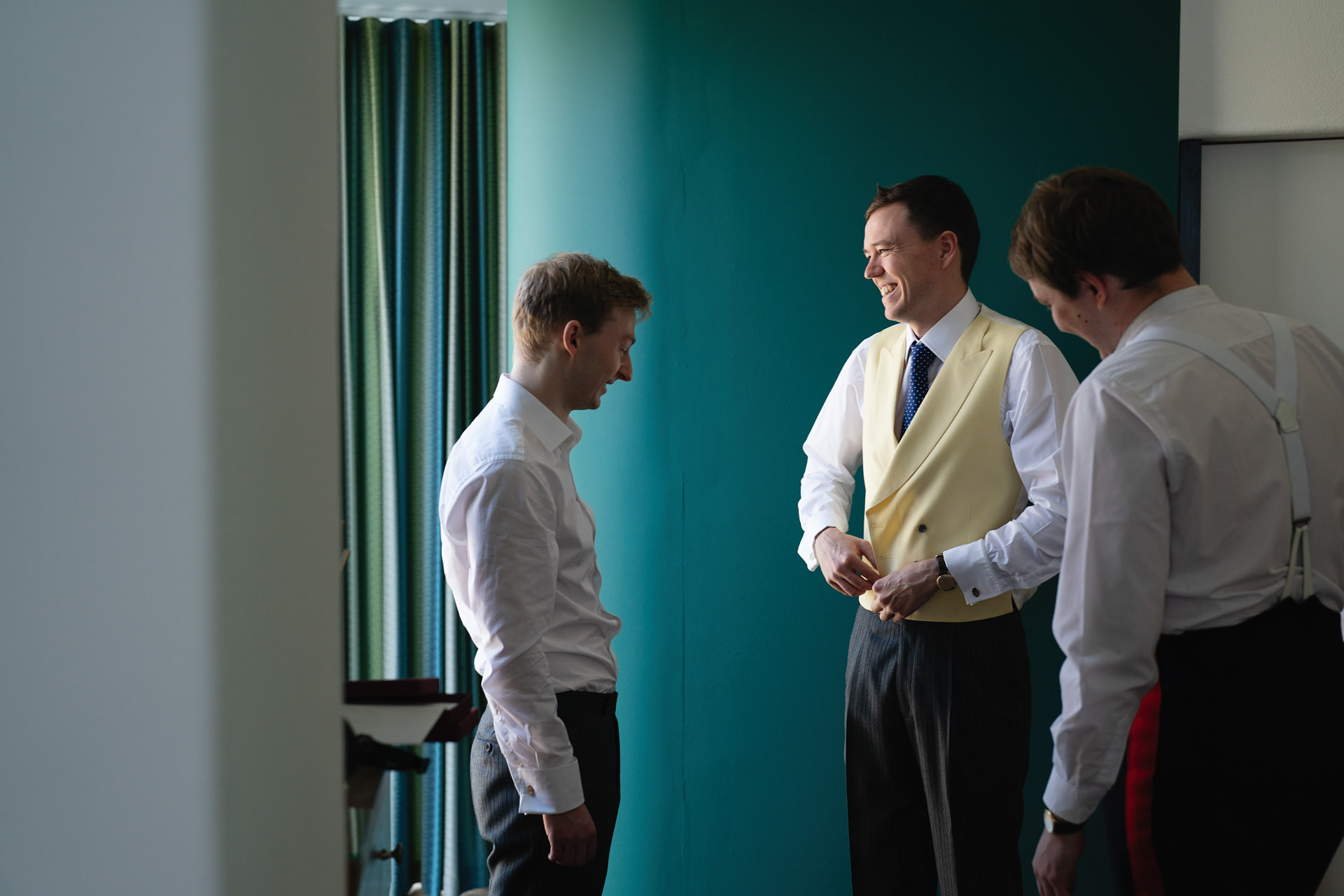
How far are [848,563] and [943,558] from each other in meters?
0.20

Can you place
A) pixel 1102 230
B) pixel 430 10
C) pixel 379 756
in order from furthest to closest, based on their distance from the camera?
pixel 430 10
pixel 1102 230
pixel 379 756

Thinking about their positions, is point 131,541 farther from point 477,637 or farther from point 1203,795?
point 1203,795

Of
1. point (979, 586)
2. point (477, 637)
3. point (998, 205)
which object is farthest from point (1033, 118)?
point (477, 637)

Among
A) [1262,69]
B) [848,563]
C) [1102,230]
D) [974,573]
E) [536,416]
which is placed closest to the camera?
[1102,230]

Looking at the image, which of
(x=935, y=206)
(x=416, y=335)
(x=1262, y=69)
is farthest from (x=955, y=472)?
(x=416, y=335)

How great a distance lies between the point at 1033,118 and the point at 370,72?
84.1 inches

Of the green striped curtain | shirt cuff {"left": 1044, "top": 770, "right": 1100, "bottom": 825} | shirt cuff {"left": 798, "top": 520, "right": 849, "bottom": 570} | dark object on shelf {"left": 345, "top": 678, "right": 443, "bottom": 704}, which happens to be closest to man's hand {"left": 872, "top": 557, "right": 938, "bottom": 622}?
shirt cuff {"left": 798, "top": 520, "right": 849, "bottom": 570}

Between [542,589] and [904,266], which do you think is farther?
[904,266]

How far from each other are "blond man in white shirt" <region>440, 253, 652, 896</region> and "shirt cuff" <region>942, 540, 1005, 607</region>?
26.7 inches

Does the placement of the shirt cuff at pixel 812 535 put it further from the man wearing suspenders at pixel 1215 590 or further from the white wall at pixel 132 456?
the white wall at pixel 132 456

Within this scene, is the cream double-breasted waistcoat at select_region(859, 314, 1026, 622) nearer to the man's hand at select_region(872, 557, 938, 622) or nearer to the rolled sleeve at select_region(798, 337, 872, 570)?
the man's hand at select_region(872, 557, 938, 622)

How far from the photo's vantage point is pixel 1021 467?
1.76m

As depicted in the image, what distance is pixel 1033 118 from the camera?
2117 mm

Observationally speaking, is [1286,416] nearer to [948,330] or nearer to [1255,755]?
[1255,755]
